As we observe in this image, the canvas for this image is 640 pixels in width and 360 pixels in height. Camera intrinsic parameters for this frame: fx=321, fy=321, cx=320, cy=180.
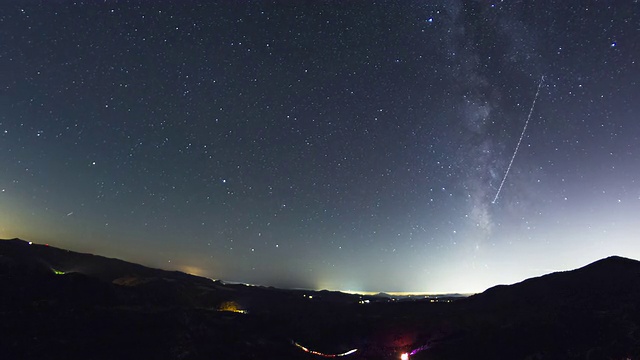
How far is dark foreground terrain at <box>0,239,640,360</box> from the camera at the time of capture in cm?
2914

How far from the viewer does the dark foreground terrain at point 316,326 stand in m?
29.1

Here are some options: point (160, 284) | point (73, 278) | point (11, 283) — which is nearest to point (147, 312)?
point (73, 278)

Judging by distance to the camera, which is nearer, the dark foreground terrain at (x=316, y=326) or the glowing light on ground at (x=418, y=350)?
the dark foreground terrain at (x=316, y=326)

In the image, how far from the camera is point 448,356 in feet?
115

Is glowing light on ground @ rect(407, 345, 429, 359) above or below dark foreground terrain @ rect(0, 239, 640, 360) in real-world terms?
below

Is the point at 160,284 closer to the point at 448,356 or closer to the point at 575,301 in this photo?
the point at 448,356

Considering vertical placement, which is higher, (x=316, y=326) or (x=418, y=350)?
(x=316, y=326)

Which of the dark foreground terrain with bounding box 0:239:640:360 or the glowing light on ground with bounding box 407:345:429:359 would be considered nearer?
the dark foreground terrain with bounding box 0:239:640:360

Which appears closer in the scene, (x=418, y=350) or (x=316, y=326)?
(x=418, y=350)

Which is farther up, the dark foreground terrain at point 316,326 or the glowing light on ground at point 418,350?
the dark foreground terrain at point 316,326

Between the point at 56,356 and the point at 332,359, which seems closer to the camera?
the point at 56,356

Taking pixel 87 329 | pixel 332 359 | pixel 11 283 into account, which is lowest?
pixel 332 359

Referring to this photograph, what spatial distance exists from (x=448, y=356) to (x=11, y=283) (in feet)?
160

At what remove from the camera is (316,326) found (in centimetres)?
4556
